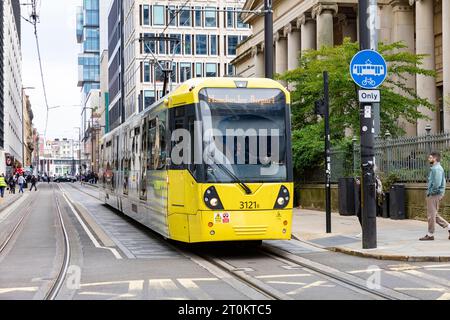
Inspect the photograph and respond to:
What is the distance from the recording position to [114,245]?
16.0m

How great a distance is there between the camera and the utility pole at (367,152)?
13789 mm

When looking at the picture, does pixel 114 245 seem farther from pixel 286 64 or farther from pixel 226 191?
pixel 286 64

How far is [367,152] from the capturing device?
13805mm

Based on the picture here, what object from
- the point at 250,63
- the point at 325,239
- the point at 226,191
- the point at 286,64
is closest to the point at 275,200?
the point at 226,191

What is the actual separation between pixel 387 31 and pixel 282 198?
2938 centimetres

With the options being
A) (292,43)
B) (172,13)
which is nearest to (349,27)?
(292,43)

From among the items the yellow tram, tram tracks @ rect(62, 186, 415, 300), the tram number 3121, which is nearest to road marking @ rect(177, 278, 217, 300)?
tram tracks @ rect(62, 186, 415, 300)

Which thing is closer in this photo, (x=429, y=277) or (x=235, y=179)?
(x=429, y=277)

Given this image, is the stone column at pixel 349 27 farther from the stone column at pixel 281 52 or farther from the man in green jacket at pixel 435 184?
the man in green jacket at pixel 435 184

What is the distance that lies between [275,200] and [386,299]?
4.77 m

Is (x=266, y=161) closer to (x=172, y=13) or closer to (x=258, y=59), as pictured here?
(x=258, y=59)

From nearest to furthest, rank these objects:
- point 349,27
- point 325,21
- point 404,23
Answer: point 404,23, point 325,21, point 349,27

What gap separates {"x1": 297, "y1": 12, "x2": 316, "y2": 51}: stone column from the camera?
45250mm

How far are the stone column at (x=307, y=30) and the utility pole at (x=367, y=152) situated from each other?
3147 cm
